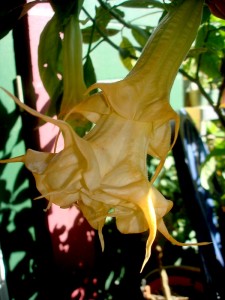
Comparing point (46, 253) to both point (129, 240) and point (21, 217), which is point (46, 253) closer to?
point (21, 217)

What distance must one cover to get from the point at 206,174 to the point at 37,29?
2.02ft

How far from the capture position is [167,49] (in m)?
0.34

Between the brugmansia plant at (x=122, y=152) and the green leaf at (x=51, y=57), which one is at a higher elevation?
the green leaf at (x=51, y=57)

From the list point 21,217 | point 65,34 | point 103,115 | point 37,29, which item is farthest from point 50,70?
point 21,217

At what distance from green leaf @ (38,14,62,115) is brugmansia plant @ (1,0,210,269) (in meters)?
0.20

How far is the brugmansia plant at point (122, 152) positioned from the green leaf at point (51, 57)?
0.67 ft

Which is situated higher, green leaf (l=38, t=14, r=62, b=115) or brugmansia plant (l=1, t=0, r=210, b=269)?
green leaf (l=38, t=14, r=62, b=115)

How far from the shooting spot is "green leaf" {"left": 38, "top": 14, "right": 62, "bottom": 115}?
499 mm

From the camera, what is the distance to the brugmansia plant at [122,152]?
0.93 feet

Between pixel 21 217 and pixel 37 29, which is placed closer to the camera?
pixel 37 29

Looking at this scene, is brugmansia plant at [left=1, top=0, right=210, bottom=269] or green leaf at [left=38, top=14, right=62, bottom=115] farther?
green leaf at [left=38, top=14, right=62, bottom=115]

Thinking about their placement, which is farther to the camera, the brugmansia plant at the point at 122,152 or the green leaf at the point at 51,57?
the green leaf at the point at 51,57

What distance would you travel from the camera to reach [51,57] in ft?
1.76

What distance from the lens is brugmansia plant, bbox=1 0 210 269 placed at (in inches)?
11.2
